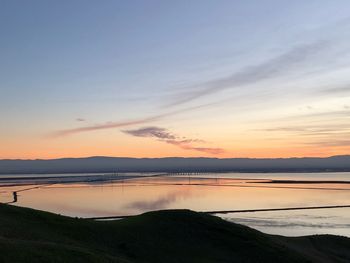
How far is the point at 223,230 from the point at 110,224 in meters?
10.8

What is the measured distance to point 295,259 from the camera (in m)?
38.8

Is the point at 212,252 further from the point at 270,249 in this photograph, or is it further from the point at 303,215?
the point at 303,215

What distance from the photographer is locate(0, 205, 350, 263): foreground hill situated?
1241 inches

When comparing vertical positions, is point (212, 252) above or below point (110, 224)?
below

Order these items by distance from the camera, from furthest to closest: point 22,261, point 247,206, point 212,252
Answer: point 247,206 → point 212,252 → point 22,261

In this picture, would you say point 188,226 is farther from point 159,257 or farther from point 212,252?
point 159,257

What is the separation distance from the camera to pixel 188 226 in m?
42.0

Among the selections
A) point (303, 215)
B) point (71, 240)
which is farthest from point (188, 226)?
point (303, 215)

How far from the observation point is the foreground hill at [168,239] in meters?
31.5

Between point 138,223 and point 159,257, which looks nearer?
point 159,257

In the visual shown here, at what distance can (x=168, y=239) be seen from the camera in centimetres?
3834

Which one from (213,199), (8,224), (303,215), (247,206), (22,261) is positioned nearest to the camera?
(22,261)

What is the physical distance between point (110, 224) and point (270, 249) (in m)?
14.0

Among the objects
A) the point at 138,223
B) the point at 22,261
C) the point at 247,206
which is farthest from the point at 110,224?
the point at 247,206
